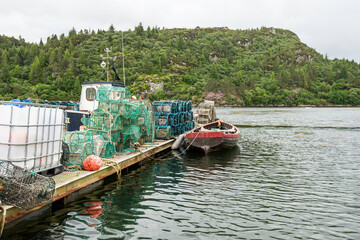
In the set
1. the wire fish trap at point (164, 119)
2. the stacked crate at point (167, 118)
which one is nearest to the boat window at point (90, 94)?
the stacked crate at point (167, 118)

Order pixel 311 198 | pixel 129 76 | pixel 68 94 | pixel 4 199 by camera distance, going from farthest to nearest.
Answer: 1. pixel 129 76
2. pixel 68 94
3. pixel 311 198
4. pixel 4 199

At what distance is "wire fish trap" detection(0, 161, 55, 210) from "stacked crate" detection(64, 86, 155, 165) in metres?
3.77

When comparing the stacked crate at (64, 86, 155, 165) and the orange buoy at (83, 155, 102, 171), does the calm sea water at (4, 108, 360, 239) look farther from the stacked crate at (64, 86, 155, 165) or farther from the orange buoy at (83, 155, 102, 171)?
the stacked crate at (64, 86, 155, 165)

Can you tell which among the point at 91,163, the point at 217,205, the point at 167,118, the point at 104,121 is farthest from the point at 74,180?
the point at 167,118

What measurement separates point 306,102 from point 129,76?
11657cm

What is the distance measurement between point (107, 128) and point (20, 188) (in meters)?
6.33

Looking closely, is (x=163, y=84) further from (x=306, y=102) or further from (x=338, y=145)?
(x=338, y=145)

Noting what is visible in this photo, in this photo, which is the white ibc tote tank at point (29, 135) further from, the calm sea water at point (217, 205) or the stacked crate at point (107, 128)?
the stacked crate at point (107, 128)

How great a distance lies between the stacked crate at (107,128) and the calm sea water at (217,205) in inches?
A: 63.6

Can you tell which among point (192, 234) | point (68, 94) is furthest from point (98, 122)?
point (68, 94)

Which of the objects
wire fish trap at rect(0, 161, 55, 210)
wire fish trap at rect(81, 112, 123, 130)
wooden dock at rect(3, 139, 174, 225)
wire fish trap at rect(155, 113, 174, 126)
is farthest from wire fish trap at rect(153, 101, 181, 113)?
wire fish trap at rect(0, 161, 55, 210)

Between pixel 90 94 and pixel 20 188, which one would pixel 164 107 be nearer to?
pixel 90 94

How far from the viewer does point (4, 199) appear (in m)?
6.63

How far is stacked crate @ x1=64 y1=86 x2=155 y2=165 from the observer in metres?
11.0
